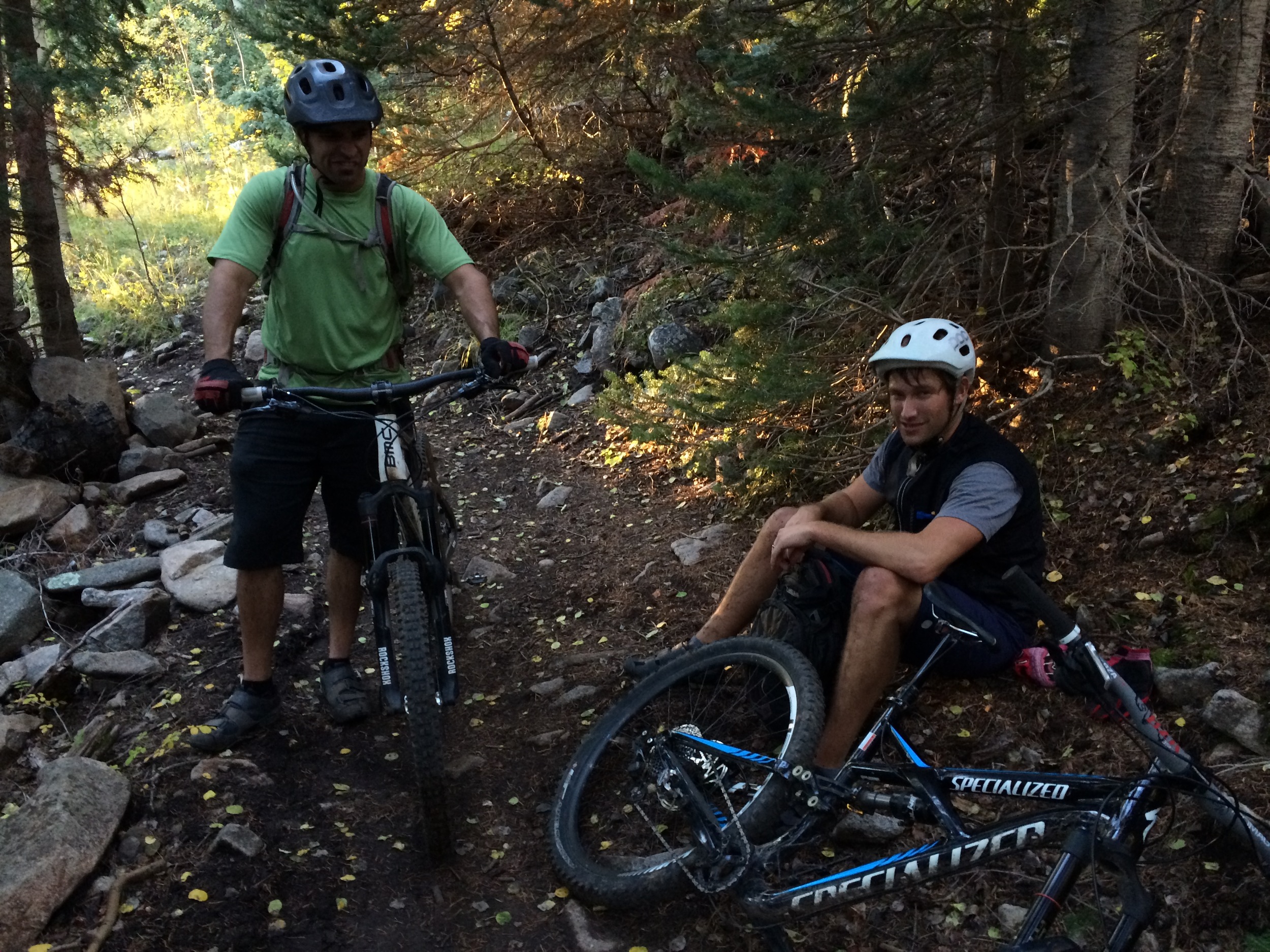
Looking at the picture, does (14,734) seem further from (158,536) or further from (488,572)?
(488,572)

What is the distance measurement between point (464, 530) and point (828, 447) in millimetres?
2836

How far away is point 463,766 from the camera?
400 cm

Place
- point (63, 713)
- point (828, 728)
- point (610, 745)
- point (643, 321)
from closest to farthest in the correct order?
point (828, 728)
point (610, 745)
point (63, 713)
point (643, 321)

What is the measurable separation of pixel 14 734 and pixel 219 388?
207 centimetres

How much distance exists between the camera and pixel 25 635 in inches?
202

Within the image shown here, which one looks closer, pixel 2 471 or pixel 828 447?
pixel 828 447

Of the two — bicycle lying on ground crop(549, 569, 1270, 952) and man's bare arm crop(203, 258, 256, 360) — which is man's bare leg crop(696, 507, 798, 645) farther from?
man's bare arm crop(203, 258, 256, 360)

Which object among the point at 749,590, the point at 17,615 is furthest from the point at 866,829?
the point at 17,615

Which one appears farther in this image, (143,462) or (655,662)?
(143,462)

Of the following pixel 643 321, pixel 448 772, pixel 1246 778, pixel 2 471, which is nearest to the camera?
pixel 1246 778

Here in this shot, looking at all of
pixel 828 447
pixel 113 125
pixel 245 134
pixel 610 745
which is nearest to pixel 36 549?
pixel 610 745

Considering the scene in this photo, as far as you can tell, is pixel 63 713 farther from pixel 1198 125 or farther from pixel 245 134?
pixel 245 134

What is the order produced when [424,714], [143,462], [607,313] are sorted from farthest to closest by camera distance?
[607,313] < [143,462] < [424,714]

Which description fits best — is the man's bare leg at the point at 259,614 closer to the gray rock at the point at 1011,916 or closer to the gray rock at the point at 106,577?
the gray rock at the point at 106,577
